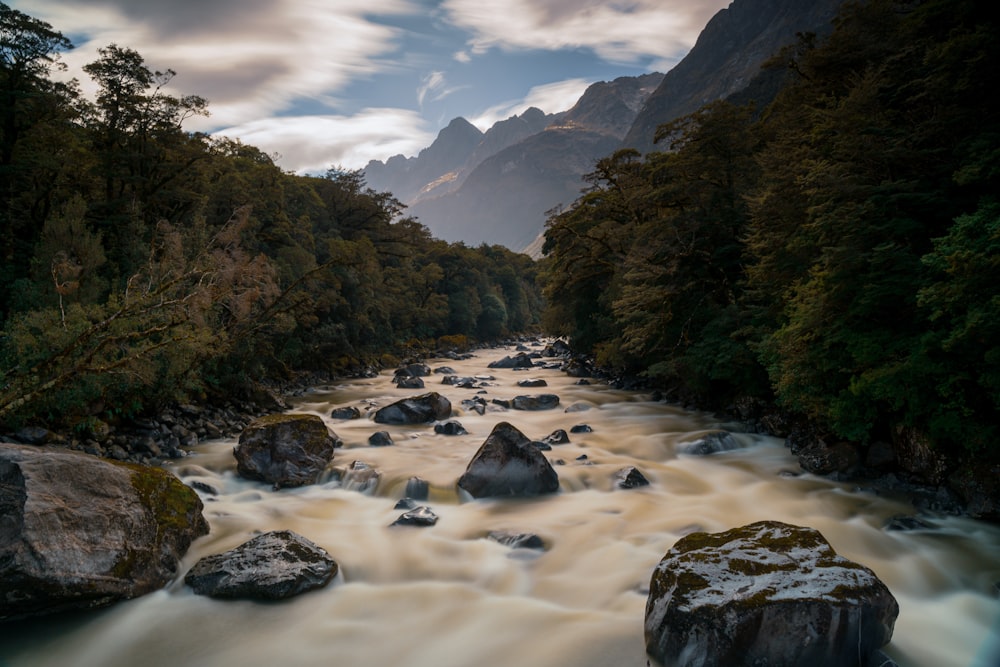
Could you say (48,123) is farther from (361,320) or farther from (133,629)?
(133,629)

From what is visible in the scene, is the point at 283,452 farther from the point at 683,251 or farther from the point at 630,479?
the point at 683,251

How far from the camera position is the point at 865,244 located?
9.98 m

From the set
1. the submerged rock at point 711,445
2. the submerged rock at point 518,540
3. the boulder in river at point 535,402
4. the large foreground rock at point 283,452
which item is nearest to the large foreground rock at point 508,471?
the submerged rock at point 518,540

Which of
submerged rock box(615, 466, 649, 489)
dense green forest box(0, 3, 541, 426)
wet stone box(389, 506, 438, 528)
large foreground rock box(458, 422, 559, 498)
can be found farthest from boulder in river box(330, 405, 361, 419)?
submerged rock box(615, 466, 649, 489)

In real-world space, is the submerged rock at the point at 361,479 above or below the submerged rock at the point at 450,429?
above

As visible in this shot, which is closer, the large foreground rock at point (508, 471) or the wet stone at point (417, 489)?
the large foreground rock at point (508, 471)

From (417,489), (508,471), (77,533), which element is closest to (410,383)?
(417,489)

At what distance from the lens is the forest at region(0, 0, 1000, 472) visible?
8.94 m

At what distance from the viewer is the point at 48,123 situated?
18125 millimetres

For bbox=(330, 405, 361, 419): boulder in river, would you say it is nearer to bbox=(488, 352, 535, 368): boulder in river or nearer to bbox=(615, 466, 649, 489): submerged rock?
bbox=(615, 466, 649, 489): submerged rock

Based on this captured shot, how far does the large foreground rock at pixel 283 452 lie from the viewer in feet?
37.7

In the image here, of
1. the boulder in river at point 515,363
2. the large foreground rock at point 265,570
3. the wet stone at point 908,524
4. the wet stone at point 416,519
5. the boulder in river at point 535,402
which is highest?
the large foreground rock at point 265,570

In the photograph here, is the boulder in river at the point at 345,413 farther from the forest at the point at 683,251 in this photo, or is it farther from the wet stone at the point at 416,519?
the wet stone at the point at 416,519

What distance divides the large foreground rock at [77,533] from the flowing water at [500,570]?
0.35 m
